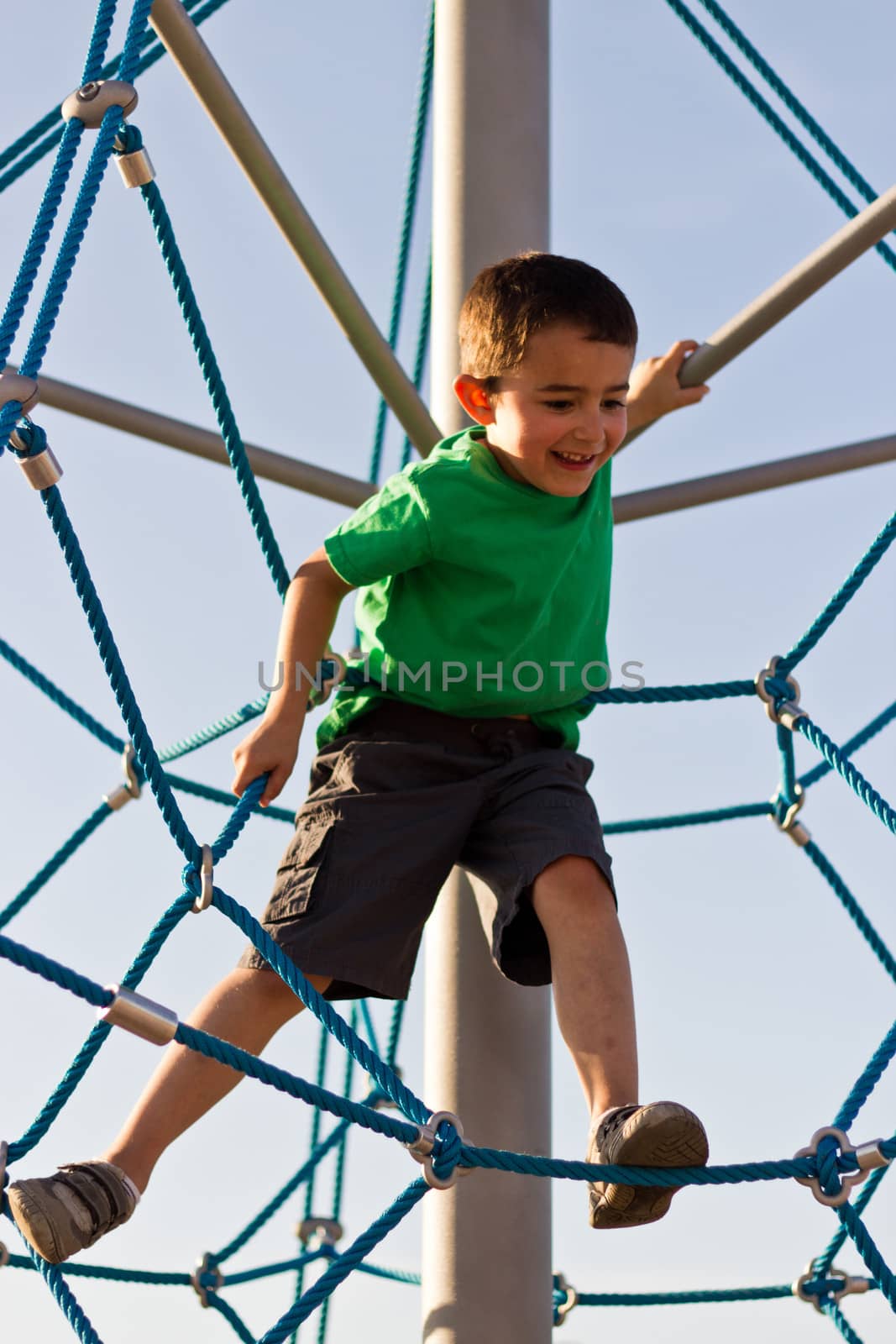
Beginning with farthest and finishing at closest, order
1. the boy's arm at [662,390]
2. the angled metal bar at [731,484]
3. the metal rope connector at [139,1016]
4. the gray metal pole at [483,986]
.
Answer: the angled metal bar at [731,484] → the boy's arm at [662,390] → the gray metal pole at [483,986] → the metal rope connector at [139,1016]

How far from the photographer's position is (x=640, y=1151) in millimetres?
1599

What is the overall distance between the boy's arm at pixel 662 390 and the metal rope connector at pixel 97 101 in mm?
762

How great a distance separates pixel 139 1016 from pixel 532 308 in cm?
88

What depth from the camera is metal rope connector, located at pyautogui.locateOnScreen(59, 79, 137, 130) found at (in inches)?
72.6

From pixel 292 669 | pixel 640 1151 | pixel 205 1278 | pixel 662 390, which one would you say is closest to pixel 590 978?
pixel 640 1151

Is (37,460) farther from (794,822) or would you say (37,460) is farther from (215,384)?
(794,822)

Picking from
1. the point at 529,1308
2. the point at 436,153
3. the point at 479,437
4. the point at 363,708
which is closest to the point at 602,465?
the point at 479,437

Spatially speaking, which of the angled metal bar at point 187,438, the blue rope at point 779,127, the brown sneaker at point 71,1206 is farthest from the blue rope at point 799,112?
the brown sneaker at point 71,1206

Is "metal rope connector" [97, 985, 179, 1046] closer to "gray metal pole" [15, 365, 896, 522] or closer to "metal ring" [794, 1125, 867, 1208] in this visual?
"metal ring" [794, 1125, 867, 1208]

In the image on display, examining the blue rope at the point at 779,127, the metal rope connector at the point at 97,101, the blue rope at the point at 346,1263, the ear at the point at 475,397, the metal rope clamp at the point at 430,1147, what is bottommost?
the blue rope at the point at 346,1263

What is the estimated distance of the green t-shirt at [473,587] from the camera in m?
1.96

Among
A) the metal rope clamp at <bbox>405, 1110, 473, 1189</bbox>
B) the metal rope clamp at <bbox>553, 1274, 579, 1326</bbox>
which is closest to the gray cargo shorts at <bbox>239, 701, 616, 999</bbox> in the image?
the metal rope clamp at <bbox>405, 1110, 473, 1189</bbox>

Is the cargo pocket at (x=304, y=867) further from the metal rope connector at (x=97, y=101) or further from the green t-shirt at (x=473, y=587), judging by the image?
the metal rope connector at (x=97, y=101)

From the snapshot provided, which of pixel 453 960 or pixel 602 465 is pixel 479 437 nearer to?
pixel 602 465
